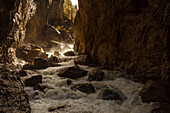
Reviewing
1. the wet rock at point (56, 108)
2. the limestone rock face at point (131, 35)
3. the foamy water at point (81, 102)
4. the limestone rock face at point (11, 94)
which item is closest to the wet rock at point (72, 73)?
the foamy water at point (81, 102)

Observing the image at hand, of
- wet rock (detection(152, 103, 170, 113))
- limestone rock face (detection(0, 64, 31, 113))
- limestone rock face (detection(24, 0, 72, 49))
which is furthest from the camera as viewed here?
limestone rock face (detection(24, 0, 72, 49))

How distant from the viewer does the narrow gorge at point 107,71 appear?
15.1ft

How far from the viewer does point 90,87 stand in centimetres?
654

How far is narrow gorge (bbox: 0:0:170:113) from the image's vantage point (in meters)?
4.61

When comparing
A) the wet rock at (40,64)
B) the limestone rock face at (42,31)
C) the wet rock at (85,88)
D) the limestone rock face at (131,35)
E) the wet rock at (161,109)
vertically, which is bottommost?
the wet rock at (161,109)

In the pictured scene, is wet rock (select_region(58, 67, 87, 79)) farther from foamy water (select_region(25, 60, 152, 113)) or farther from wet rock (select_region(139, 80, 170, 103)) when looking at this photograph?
wet rock (select_region(139, 80, 170, 103))

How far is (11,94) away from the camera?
3.64 metres

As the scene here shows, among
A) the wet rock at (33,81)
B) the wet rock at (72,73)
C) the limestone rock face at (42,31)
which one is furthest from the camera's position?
the limestone rock face at (42,31)

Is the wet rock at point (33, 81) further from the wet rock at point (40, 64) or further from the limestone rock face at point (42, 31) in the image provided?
the limestone rock face at point (42, 31)

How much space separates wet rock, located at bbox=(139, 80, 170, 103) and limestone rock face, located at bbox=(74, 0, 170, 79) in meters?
0.57

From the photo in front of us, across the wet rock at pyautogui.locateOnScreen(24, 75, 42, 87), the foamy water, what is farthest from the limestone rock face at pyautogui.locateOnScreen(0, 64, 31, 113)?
the wet rock at pyautogui.locateOnScreen(24, 75, 42, 87)

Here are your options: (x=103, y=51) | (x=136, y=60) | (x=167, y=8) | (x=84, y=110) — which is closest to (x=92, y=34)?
(x=103, y=51)

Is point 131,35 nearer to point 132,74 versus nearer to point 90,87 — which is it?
point 132,74

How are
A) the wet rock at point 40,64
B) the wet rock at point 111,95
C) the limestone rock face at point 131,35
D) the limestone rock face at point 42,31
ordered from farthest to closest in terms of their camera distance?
the limestone rock face at point 42,31, the wet rock at point 40,64, the limestone rock face at point 131,35, the wet rock at point 111,95
